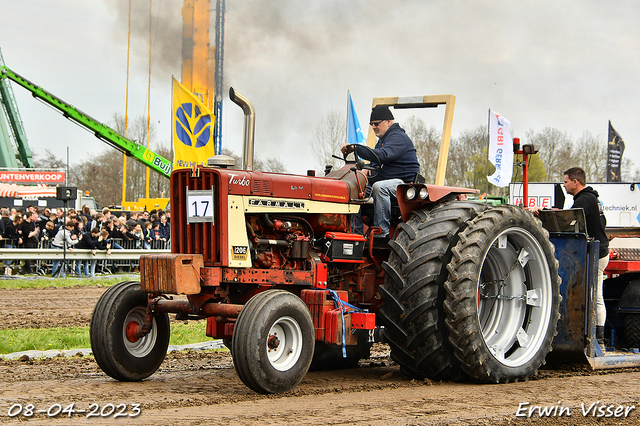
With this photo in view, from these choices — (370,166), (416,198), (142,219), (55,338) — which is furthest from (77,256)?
(416,198)

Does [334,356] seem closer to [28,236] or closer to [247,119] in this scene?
[247,119]

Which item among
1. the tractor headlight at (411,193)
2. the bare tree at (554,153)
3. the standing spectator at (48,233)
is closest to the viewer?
the tractor headlight at (411,193)

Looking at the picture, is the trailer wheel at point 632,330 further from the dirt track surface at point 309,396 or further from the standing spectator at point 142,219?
the standing spectator at point 142,219

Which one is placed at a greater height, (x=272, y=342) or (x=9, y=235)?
(x=9, y=235)

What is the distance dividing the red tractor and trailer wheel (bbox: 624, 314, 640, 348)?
1.83m

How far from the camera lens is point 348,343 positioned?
216 inches

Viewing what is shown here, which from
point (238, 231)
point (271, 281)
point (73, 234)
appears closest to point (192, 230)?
point (238, 231)

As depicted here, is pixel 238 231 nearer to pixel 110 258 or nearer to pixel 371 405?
pixel 371 405

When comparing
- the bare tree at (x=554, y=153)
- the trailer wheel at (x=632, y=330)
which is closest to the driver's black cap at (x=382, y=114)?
the trailer wheel at (x=632, y=330)

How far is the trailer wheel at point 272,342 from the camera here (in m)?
4.65

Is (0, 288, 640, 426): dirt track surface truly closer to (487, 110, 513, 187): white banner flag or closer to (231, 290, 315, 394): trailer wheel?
(231, 290, 315, 394): trailer wheel

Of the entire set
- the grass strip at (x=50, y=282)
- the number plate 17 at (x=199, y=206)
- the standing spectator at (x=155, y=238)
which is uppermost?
the number plate 17 at (x=199, y=206)

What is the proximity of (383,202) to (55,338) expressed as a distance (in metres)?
4.47

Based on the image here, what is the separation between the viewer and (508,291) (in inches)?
257
